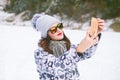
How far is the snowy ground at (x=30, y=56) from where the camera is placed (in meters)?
2.38

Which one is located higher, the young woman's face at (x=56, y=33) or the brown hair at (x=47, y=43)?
the young woman's face at (x=56, y=33)

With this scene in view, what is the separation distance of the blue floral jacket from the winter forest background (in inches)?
4.1

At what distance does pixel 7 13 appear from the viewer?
246 centimetres

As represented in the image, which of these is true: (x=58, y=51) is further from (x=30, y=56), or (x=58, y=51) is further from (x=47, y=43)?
(x=30, y=56)

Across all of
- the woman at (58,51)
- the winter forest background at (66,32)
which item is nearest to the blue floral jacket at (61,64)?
the woman at (58,51)

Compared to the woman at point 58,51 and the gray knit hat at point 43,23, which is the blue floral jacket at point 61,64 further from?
the gray knit hat at point 43,23

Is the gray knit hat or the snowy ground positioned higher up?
the gray knit hat

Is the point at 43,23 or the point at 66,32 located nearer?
the point at 43,23

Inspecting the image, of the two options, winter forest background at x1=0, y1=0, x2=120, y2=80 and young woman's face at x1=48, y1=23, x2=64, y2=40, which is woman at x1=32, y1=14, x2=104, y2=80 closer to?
young woman's face at x1=48, y1=23, x2=64, y2=40

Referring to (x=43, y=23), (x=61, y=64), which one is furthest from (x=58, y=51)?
(x=43, y=23)

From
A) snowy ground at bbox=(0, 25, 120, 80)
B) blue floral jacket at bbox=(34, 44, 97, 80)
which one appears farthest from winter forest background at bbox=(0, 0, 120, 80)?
blue floral jacket at bbox=(34, 44, 97, 80)

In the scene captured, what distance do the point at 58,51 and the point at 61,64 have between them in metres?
0.07

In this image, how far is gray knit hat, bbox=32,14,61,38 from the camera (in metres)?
2.21

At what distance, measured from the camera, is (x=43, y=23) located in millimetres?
2201
